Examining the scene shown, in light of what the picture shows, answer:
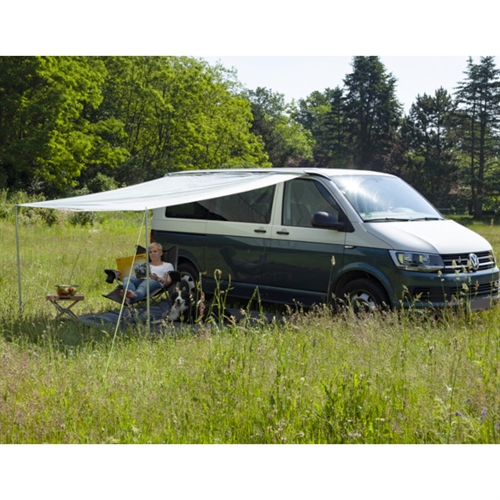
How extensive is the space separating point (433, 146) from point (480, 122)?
166 inches

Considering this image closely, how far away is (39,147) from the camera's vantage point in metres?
36.9

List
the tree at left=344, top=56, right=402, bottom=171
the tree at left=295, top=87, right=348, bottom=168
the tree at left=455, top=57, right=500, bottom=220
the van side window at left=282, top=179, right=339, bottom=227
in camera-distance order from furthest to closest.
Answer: the tree at left=295, top=87, right=348, bottom=168 < the tree at left=344, top=56, right=402, bottom=171 < the tree at left=455, top=57, right=500, bottom=220 < the van side window at left=282, top=179, right=339, bottom=227

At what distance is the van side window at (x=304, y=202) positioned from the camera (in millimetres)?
9594

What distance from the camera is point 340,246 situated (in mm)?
9297

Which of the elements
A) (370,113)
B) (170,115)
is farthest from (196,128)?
(370,113)

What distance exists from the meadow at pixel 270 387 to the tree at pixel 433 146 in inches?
2108

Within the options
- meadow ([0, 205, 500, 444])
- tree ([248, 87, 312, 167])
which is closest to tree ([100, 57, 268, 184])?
tree ([248, 87, 312, 167])

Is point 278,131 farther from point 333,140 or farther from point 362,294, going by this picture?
point 362,294

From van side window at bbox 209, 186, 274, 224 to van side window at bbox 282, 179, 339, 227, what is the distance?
283 mm

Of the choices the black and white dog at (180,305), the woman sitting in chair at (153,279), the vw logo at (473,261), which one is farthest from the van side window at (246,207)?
the vw logo at (473,261)

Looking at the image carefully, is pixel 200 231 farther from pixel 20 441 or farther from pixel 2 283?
pixel 20 441

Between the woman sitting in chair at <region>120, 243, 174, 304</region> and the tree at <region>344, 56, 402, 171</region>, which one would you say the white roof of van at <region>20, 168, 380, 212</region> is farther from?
the tree at <region>344, 56, 402, 171</region>

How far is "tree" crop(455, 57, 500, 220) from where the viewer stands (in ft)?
189

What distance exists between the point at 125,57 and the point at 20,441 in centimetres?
4628
